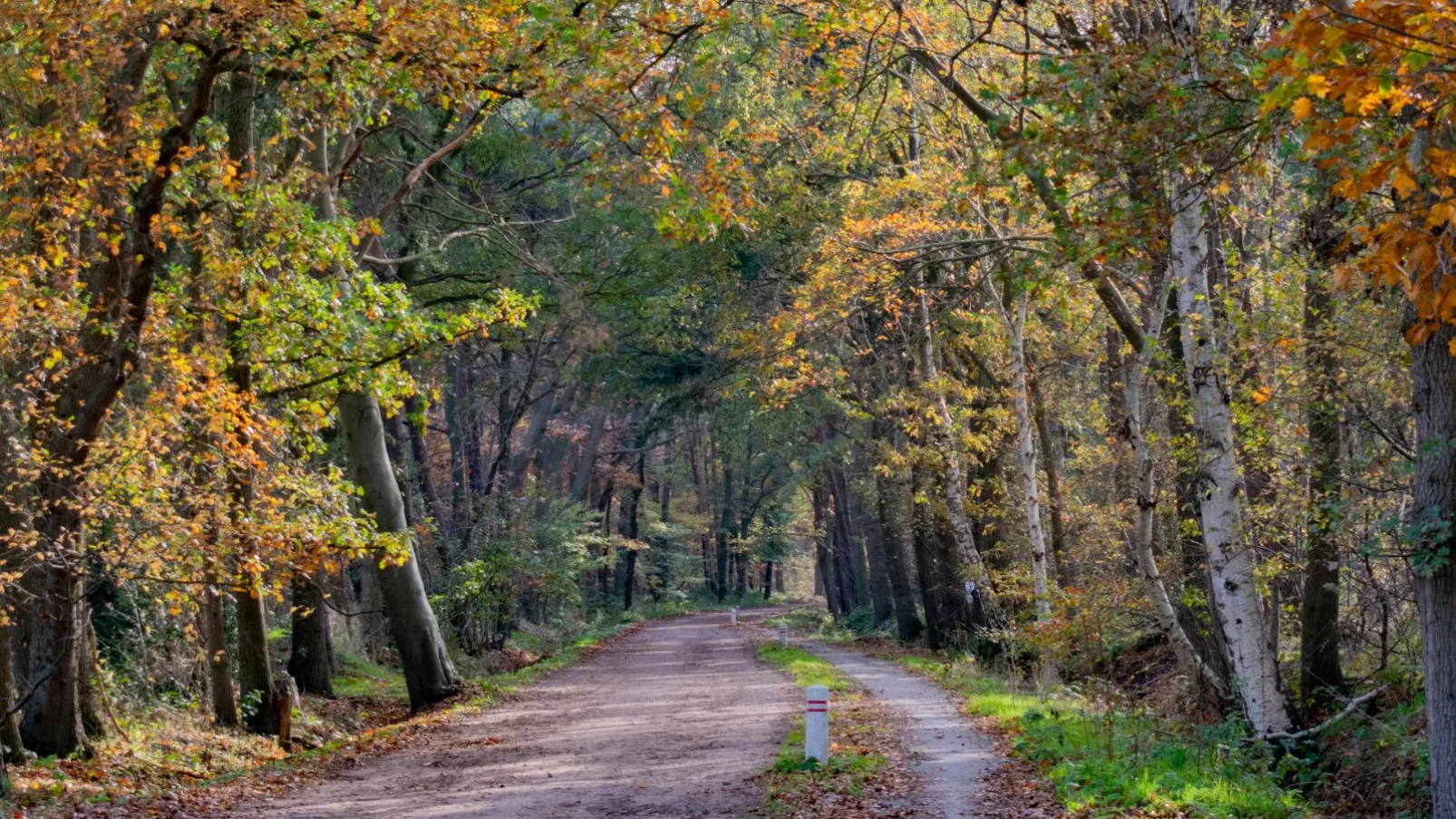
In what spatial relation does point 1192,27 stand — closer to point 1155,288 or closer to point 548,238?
point 1155,288

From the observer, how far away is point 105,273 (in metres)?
11.8

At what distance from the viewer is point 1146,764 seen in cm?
1031

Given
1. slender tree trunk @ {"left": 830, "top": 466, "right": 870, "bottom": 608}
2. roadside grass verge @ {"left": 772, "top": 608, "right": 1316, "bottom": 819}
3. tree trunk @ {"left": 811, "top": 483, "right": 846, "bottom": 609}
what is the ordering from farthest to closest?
tree trunk @ {"left": 811, "top": 483, "right": 846, "bottom": 609}, slender tree trunk @ {"left": 830, "top": 466, "right": 870, "bottom": 608}, roadside grass verge @ {"left": 772, "top": 608, "right": 1316, "bottom": 819}

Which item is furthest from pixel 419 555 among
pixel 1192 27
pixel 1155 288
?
pixel 1192 27

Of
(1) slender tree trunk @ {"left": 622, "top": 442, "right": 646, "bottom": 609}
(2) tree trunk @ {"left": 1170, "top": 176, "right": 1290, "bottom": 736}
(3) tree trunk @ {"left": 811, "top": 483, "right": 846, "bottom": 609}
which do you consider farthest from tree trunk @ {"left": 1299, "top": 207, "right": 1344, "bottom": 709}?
(1) slender tree trunk @ {"left": 622, "top": 442, "right": 646, "bottom": 609}

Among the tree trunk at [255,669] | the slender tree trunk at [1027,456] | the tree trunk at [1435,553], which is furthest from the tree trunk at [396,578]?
the tree trunk at [1435,553]

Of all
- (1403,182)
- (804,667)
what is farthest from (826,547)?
(1403,182)

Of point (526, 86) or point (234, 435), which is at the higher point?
point (526, 86)

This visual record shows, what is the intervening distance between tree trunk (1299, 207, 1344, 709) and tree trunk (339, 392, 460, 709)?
475 inches

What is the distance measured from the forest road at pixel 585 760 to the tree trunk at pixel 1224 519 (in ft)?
15.1

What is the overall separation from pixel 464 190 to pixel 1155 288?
46.3ft

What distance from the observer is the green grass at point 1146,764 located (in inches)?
349

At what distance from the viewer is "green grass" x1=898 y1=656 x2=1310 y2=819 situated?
349 inches

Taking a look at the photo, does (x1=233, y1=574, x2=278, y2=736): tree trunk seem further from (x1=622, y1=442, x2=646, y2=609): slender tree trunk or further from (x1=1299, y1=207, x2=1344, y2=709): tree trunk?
(x1=622, y1=442, x2=646, y2=609): slender tree trunk
